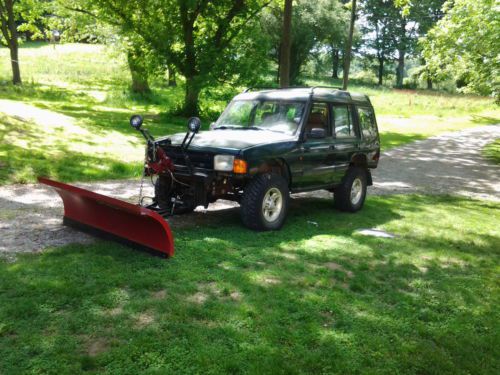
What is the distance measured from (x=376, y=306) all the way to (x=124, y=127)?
14289mm

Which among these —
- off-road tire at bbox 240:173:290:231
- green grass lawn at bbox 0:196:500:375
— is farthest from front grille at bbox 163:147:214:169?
green grass lawn at bbox 0:196:500:375

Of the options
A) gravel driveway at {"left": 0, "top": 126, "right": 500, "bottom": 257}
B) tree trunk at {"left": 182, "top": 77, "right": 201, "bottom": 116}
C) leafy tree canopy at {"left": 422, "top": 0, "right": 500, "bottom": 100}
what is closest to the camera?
gravel driveway at {"left": 0, "top": 126, "right": 500, "bottom": 257}

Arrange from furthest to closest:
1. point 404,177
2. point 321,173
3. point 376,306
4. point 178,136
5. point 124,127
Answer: point 124,127
point 404,177
point 321,173
point 178,136
point 376,306

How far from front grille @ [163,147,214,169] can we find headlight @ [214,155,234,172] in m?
0.10

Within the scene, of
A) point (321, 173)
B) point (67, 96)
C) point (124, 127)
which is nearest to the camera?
point (321, 173)

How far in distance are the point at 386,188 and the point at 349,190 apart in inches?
163

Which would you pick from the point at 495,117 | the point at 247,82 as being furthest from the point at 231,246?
the point at 495,117

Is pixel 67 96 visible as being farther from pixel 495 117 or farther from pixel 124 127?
pixel 495 117

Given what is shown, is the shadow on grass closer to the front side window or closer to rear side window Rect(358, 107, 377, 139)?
rear side window Rect(358, 107, 377, 139)

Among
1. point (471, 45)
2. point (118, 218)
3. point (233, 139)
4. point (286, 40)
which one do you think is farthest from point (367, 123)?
point (471, 45)

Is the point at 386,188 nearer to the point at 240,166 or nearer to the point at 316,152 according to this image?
the point at 316,152

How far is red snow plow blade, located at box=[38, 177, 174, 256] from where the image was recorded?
16.9 ft

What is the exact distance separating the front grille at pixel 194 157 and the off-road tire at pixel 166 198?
0.35 metres

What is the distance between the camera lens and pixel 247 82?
20125 millimetres
